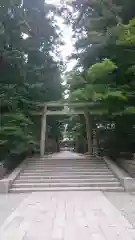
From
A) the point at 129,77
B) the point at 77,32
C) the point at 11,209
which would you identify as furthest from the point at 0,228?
the point at 77,32

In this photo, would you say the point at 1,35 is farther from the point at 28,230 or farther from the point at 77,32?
the point at 28,230

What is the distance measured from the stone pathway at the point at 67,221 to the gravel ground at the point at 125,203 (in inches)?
5.7

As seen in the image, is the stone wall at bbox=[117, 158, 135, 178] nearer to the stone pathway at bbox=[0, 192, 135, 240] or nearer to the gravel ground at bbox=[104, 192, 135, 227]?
the gravel ground at bbox=[104, 192, 135, 227]

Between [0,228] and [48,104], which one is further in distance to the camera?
[48,104]

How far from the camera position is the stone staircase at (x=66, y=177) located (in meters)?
10.1

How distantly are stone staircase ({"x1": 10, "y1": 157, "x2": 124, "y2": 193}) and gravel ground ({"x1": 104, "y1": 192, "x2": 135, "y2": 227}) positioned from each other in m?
0.89

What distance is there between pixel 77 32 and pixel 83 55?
2.53 m

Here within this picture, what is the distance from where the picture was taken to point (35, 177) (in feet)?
37.3

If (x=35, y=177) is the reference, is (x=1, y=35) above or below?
above

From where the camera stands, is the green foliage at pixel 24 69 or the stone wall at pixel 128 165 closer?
the stone wall at pixel 128 165

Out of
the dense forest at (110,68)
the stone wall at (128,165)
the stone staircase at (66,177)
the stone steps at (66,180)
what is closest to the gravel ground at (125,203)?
the stone staircase at (66,177)

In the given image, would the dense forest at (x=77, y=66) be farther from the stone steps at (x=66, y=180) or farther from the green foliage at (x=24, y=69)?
the stone steps at (x=66, y=180)

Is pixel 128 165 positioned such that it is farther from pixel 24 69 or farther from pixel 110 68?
pixel 24 69

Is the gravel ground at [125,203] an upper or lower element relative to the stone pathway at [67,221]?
lower
